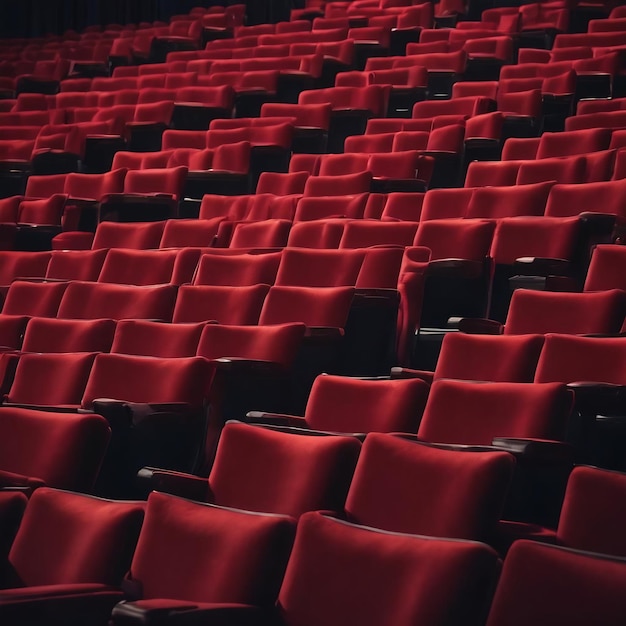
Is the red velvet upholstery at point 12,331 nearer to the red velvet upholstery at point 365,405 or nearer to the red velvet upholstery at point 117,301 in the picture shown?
the red velvet upholstery at point 117,301

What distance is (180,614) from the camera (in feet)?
0.94

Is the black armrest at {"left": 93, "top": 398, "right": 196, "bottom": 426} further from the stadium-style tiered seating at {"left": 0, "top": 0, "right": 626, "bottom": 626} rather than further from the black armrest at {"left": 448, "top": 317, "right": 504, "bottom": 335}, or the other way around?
the black armrest at {"left": 448, "top": 317, "right": 504, "bottom": 335}

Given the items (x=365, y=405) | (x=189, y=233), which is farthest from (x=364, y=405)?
(x=189, y=233)

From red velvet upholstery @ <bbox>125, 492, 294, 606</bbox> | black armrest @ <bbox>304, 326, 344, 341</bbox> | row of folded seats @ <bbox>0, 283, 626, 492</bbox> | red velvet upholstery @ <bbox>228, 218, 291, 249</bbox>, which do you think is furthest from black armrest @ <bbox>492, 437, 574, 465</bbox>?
red velvet upholstery @ <bbox>228, 218, 291, 249</bbox>

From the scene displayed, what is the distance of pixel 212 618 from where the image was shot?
29 centimetres

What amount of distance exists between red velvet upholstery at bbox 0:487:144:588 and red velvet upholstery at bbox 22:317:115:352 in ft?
0.82

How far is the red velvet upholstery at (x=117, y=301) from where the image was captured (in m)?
0.69

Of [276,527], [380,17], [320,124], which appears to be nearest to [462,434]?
[276,527]

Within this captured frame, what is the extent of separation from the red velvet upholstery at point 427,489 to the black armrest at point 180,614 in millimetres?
70

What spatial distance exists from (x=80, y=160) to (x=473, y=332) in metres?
0.73

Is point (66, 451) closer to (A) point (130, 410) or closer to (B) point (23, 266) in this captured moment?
(A) point (130, 410)

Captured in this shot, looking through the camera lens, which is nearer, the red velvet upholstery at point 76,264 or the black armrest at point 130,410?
the black armrest at point 130,410

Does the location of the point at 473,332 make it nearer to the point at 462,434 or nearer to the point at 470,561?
the point at 462,434

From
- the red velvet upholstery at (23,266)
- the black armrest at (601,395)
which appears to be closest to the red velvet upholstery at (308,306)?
the black armrest at (601,395)
